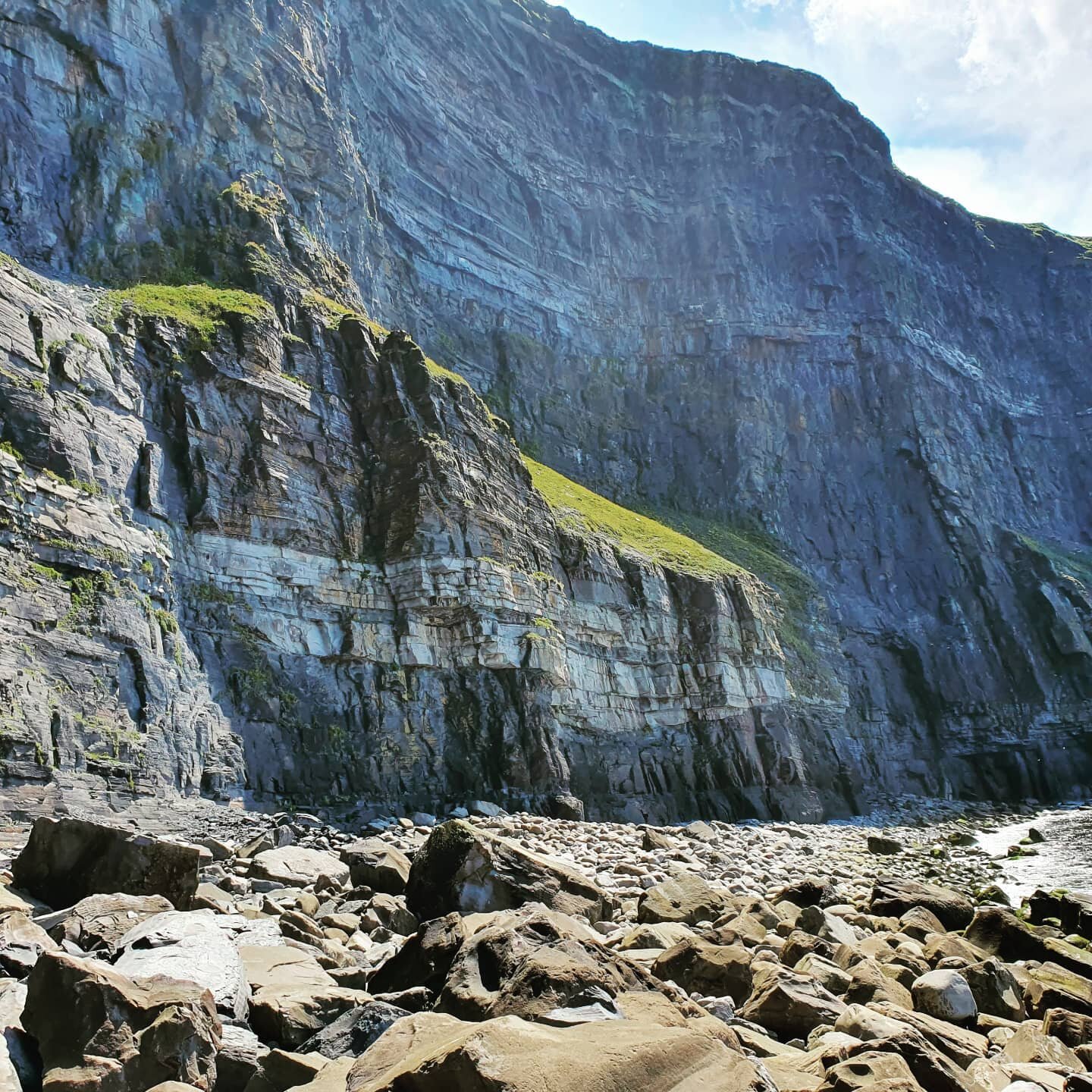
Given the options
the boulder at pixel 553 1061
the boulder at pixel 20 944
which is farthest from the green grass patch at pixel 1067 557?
the boulder at pixel 20 944

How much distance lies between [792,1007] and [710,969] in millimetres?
1144

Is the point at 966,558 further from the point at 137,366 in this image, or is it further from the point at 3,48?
the point at 3,48

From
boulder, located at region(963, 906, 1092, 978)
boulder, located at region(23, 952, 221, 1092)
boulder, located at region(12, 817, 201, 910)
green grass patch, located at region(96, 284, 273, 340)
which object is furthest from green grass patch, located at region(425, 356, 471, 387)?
boulder, located at region(23, 952, 221, 1092)

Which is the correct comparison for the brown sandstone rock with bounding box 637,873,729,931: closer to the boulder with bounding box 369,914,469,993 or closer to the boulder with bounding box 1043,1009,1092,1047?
the boulder with bounding box 1043,1009,1092,1047

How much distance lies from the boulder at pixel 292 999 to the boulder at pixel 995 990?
6.87 metres

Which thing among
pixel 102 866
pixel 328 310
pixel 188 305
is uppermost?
pixel 328 310

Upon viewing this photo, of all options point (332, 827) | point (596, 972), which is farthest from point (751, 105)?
point (596, 972)

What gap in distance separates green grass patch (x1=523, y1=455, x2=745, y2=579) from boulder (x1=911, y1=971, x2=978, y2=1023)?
31.7 m

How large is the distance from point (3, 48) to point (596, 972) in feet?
123

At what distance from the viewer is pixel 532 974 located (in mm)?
6105

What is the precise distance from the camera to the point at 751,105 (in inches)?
3450

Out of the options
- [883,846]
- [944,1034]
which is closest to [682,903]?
[944,1034]

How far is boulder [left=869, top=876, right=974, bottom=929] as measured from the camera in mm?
14961

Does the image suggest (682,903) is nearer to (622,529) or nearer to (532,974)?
(532,974)
